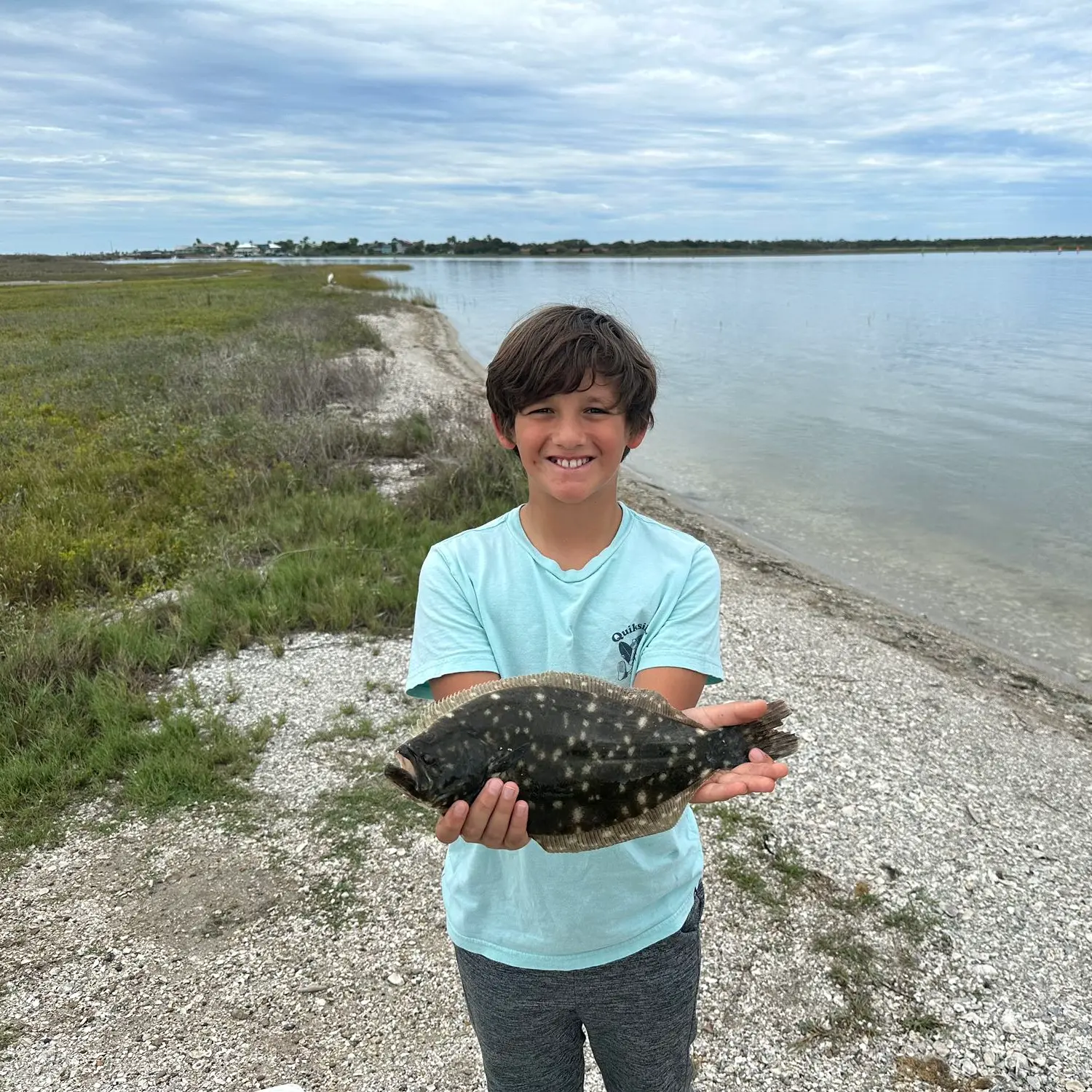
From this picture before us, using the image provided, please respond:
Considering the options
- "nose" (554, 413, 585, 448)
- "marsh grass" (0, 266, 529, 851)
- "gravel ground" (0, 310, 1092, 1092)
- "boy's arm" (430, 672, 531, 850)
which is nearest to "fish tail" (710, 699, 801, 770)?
"boy's arm" (430, 672, 531, 850)

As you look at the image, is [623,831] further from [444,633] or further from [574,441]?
[574,441]

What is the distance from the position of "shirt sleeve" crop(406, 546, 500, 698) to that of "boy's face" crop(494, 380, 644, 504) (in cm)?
40

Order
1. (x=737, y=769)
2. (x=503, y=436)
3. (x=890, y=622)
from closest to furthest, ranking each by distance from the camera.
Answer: (x=737, y=769), (x=503, y=436), (x=890, y=622)

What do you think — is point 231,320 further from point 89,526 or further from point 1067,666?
point 1067,666

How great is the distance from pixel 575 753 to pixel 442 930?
330 cm

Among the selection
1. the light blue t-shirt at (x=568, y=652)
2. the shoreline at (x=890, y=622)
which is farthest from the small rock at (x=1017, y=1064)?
the shoreline at (x=890, y=622)

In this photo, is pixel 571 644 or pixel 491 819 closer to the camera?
pixel 491 819

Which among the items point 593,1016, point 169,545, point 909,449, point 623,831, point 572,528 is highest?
point 572,528

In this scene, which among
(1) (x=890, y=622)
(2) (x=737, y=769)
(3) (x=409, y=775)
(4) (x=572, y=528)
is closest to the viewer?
(3) (x=409, y=775)

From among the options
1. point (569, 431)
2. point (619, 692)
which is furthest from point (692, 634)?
point (569, 431)

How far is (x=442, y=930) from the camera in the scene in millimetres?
4664

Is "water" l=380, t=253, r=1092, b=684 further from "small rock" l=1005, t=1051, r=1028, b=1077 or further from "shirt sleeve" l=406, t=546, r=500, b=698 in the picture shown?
"small rock" l=1005, t=1051, r=1028, b=1077

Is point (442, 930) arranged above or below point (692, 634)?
below

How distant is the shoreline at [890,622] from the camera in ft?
27.4
